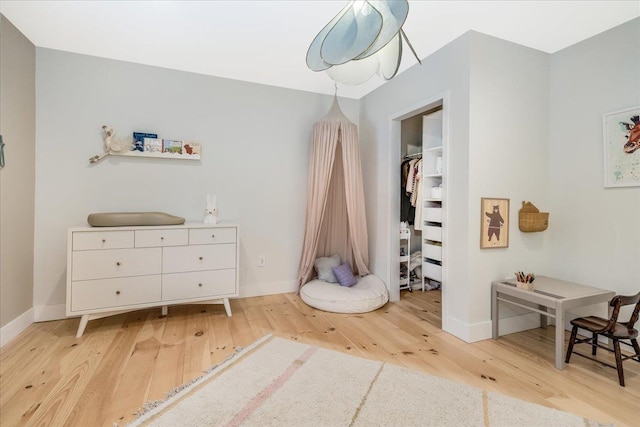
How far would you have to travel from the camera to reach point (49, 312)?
8.66ft

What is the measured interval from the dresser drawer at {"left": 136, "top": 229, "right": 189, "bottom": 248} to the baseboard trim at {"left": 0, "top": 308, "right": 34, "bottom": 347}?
1084 mm

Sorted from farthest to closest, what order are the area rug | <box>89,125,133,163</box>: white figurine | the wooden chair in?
<box>89,125,133,163</box>: white figurine < the wooden chair < the area rug

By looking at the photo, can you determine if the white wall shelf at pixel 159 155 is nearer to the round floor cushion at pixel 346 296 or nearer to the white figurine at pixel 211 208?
the white figurine at pixel 211 208

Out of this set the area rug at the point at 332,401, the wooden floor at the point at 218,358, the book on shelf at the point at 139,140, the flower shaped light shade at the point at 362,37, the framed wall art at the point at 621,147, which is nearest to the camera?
the flower shaped light shade at the point at 362,37

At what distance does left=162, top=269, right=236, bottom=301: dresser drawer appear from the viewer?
2564mm

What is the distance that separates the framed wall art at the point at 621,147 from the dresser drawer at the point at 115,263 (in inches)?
150

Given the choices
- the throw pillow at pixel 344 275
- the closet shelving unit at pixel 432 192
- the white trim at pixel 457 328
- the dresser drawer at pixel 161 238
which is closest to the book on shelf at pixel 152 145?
the dresser drawer at pixel 161 238

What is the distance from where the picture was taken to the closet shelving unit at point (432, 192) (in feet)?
11.7

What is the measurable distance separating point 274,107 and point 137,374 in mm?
2861

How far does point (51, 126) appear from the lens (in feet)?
8.62

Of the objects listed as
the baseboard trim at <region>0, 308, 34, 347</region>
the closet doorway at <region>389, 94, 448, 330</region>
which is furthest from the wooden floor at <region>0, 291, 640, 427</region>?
the closet doorway at <region>389, 94, 448, 330</region>

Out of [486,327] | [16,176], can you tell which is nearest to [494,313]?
[486,327]

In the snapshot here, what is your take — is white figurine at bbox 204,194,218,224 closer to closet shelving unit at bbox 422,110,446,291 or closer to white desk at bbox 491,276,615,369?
closet shelving unit at bbox 422,110,446,291

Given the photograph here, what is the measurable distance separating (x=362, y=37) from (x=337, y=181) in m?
2.46
